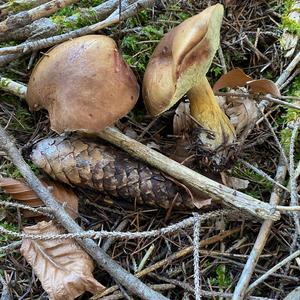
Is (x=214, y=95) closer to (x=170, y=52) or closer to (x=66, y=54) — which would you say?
(x=170, y=52)

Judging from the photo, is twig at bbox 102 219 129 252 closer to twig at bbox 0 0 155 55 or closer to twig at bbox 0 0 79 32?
twig at bbox 0 0 155 55

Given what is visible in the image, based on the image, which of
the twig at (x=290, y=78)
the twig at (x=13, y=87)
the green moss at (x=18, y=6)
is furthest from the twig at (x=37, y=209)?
the twig at (x=290, y=78)

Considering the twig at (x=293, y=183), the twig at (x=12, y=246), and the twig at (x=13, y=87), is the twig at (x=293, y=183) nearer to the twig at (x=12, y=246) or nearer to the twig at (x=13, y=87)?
the twig at (x=12, y=246)

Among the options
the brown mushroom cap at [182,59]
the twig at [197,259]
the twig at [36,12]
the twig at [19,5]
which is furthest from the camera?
the twig at [19,5]

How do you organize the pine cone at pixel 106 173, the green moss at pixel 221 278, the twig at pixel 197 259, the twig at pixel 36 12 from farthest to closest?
the twig at pixel 36 12, the pine cone at pixel 106 173, the green moss at pixel 221 278, the twig at pixel 197 259

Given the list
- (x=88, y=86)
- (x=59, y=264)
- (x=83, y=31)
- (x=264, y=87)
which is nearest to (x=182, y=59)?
(x=88, y=86)

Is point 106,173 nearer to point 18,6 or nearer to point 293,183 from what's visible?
point 293,183
